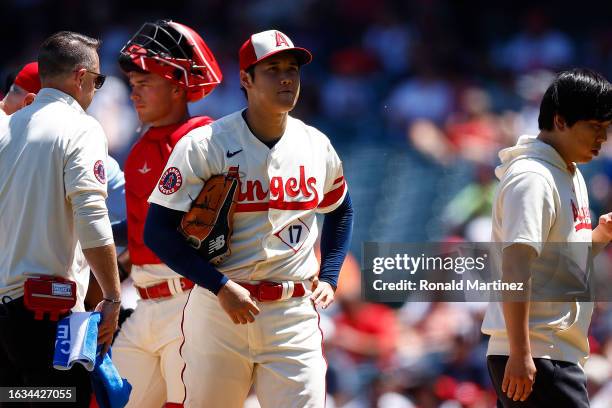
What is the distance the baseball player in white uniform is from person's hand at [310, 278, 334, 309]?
1 centimetres

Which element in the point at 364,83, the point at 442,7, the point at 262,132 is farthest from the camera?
the point at 442,7

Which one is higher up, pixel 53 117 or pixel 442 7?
pixel 442 7

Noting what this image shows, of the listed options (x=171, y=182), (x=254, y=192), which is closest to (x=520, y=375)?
(x=254, y=192)

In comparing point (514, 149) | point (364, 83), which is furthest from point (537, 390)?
point (364, 83)

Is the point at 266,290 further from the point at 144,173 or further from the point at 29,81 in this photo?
the point at 29,81

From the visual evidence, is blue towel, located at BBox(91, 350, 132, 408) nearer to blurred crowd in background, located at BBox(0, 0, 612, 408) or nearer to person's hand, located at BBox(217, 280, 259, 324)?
person's hand, located at BBox(217, 280, 259, 324)

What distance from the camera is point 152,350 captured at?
5254 mm

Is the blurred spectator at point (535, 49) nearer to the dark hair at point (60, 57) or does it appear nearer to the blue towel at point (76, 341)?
the dark hair at point (60, 57)

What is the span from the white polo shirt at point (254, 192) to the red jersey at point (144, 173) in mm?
805

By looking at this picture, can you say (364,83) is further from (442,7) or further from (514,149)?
(514,149)

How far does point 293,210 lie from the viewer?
179 inches

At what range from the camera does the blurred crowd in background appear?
8.34 m

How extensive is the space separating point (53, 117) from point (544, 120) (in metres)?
1.97

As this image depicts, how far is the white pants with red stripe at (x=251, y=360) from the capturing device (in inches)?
173
